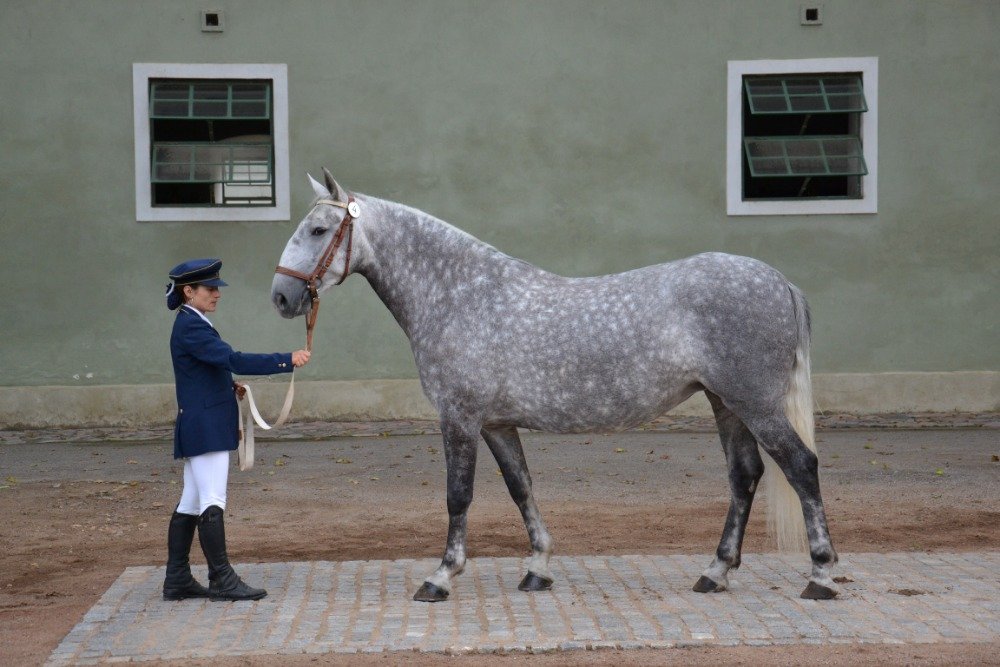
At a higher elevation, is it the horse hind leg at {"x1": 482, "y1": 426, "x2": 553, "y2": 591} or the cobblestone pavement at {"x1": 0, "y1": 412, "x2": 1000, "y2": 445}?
the horse hind leg at {"x1": 482, "y1": 426, "x2": 553, "y2": 591}

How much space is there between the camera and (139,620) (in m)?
6.23

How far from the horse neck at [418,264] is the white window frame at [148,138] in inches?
305

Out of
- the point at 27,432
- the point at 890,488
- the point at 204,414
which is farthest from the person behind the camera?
the point at 27,432

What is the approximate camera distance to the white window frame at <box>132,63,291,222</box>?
1420cm

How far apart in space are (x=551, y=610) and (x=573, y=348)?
130cm

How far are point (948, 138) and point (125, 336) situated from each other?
953 centimetres

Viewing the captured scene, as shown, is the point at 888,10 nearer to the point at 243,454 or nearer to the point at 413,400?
the point at 413,400

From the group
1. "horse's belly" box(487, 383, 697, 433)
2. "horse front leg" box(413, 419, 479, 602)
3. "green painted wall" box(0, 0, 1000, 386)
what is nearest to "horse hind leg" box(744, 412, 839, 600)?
"horse's belly" box(487, 383, 697, 433)

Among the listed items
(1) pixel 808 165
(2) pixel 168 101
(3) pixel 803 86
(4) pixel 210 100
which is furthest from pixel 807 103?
(2) pixel 168 101

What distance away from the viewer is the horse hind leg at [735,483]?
667cm

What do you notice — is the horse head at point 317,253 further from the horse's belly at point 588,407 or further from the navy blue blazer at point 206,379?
the horse's belly at point 588,407

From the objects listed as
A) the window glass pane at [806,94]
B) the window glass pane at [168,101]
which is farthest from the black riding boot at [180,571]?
the window glass pane at [806,94]

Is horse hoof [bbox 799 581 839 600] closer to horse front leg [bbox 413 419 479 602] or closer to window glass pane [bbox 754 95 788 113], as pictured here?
horse front leg [bbox 413 419 479 602]

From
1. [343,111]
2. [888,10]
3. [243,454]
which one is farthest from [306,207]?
[243,454]
